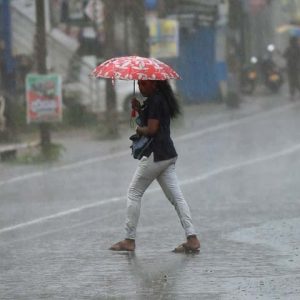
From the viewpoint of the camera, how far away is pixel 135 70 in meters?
9.98

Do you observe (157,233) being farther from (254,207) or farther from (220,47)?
(220,47)

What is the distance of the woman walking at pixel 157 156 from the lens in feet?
33.1

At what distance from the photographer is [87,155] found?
2106 cm

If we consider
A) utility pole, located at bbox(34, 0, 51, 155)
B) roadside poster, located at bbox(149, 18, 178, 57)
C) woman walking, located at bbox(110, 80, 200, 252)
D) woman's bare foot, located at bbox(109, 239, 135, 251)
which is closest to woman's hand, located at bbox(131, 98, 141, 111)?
woman walking, located at bbox(110, 80, 200, 252)

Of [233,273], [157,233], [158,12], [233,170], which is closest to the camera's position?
[233,273]

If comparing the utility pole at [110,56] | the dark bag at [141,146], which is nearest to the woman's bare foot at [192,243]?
the dark bag at [141,146]

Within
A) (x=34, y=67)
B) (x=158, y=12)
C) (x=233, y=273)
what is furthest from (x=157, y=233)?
(x=158, y=12)

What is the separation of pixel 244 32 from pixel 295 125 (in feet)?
52.5

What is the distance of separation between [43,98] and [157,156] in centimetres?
1086

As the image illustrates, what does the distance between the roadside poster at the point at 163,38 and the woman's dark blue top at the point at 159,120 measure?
21789mm

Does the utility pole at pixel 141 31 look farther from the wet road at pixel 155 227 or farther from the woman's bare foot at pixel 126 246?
the woman's bare foot at pixel 126 246

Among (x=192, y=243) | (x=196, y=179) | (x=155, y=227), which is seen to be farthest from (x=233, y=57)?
(x=192, y=243)

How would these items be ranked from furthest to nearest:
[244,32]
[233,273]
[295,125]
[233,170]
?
[244,32] → [295,125] → [233,170] → [233,273]

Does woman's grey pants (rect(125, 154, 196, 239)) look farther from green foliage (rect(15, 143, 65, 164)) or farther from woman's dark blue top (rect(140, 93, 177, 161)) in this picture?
green foliage (rect(15, 143, 65, 164))
